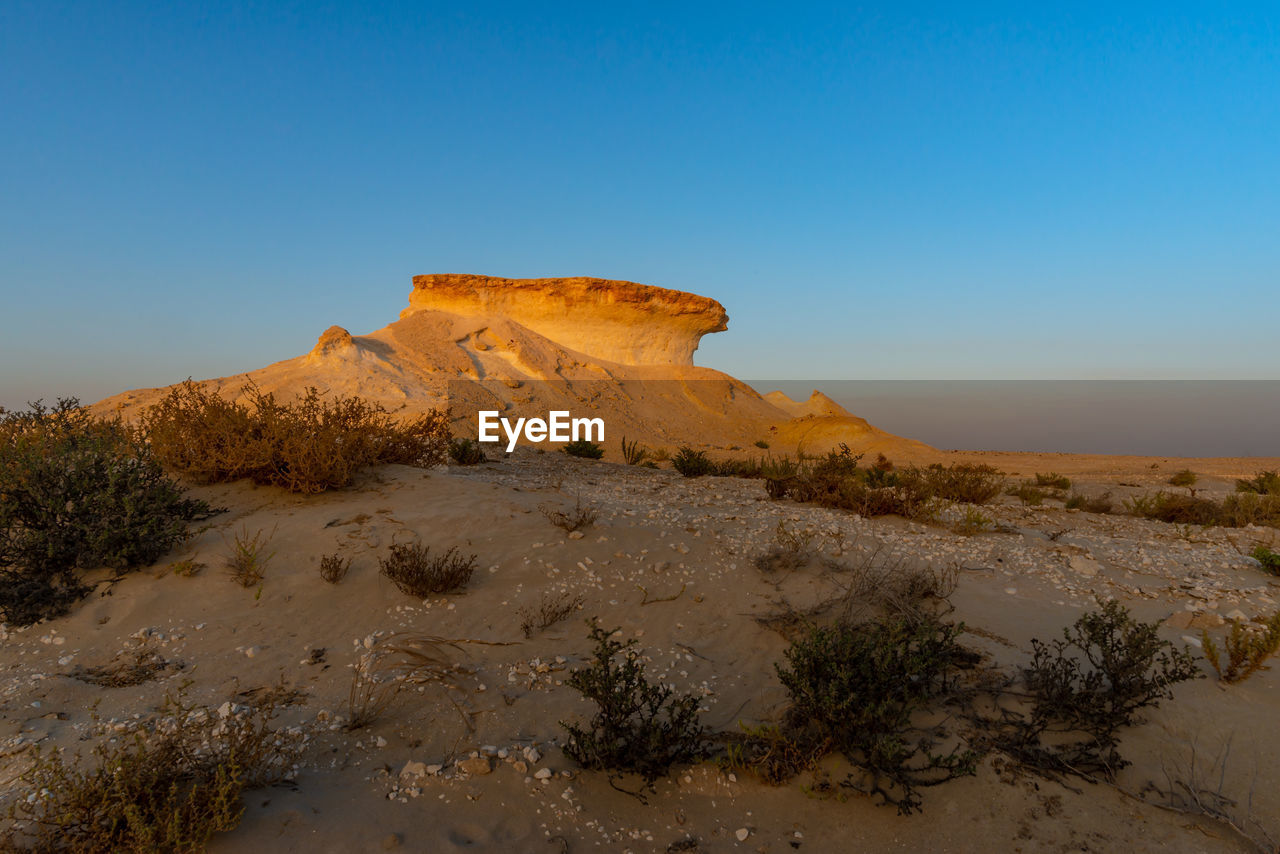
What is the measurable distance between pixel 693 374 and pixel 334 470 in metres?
23.1

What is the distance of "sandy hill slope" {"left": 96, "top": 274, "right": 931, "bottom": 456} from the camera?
18.1 meters

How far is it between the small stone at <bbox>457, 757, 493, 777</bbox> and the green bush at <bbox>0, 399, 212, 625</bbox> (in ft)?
9.87

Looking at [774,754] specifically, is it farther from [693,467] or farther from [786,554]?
[693,467]

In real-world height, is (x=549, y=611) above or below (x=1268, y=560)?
below

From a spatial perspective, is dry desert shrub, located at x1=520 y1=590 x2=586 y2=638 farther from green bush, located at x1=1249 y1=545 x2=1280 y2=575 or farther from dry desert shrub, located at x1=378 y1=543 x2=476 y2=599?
green bush, located at x1=1249 y1=545 x2=1280 y2=575

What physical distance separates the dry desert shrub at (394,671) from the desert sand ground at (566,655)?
0.26 ft

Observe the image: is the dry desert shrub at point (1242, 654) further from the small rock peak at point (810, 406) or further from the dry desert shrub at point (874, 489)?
the small rock peak at point (810, 406)

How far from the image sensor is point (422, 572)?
3955 millimetres

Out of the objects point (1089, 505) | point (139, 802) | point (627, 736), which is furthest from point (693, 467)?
point (139, 802)

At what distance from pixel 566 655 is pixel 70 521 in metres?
3.52

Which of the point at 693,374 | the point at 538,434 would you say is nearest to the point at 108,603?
the point at 538,434

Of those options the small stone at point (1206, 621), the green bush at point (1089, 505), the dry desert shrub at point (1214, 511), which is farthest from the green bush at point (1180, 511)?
the small stone at point (1206, 621)

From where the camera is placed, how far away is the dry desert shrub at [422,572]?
12.9 ft

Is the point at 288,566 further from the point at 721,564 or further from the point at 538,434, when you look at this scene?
the point at 538,434
